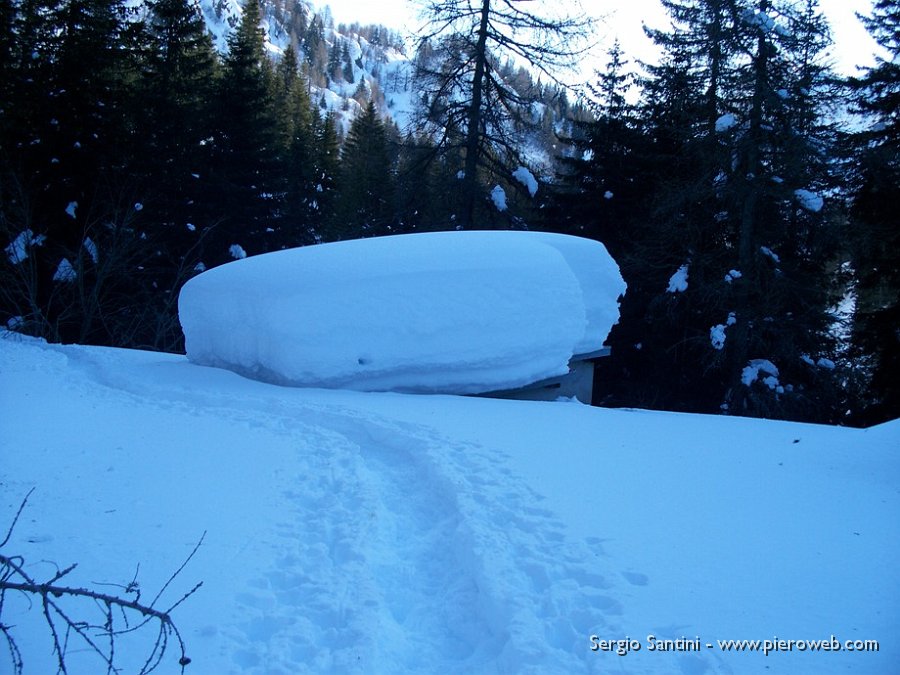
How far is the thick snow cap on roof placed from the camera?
7656 millimetres

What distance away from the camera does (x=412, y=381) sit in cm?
783

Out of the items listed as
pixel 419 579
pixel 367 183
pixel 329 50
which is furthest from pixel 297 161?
pixel 329 50

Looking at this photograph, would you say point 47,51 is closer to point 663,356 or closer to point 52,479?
point 52,479

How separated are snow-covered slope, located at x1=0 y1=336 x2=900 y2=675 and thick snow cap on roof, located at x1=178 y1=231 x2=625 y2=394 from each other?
199 cm

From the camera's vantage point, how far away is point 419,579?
3.17 metres

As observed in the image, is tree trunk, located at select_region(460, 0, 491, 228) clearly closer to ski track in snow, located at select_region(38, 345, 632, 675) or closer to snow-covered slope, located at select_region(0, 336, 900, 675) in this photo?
snow-covered slope, located at select_region(0, 336, 900, 675)

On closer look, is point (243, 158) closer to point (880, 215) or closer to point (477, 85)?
point (477, 85)

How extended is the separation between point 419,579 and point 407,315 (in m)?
4.80

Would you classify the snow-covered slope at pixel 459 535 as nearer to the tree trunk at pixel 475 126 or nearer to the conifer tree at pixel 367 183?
the tree trunk at pixel 475 126

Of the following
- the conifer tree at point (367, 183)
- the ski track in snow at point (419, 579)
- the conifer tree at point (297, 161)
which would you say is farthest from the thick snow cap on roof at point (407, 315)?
the conifer tree at point (367, 183)

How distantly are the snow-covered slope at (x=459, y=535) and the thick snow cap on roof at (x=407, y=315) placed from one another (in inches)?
78.4

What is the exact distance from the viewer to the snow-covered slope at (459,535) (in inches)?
98.6

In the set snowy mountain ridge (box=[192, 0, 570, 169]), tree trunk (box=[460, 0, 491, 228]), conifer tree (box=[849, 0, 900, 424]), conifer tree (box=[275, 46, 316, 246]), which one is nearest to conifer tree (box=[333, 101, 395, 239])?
conifer tree (box=[275, 46, 316, 246])

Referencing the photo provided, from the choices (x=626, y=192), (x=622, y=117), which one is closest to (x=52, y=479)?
(x=626, y=192)
